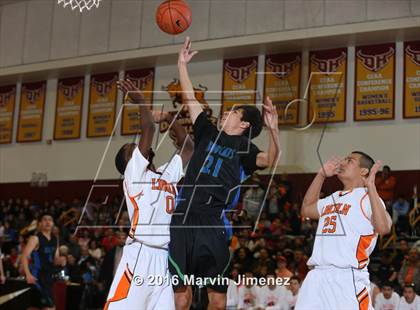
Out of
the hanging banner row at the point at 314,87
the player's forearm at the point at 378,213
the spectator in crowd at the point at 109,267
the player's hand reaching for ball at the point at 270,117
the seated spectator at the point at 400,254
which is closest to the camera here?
the player's forearm at the point at 378,213

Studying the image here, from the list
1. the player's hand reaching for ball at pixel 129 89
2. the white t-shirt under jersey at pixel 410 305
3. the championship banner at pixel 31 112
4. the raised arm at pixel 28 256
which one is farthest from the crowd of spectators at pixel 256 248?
the player's hand reaching for ball at pixel 129 89

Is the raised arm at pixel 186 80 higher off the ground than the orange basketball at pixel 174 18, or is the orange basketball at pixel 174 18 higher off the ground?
the orange basketball at pixel 174 18

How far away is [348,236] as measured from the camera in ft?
18.2

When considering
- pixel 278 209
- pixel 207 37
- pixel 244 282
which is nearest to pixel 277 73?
pixel 207 37

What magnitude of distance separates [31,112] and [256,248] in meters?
10.1

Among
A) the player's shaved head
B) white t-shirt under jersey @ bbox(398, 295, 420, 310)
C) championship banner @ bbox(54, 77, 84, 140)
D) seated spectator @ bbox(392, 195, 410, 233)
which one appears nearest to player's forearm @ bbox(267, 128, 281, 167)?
the player's shaved head

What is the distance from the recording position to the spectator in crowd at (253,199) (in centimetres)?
1410

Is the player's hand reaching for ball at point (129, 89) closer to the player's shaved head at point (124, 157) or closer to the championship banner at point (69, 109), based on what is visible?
the player's shaved head at point (124, 157)

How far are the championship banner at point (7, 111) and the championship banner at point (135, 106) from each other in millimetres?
4538

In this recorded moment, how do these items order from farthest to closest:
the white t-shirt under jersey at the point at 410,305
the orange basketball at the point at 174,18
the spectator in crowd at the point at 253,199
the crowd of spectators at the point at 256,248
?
1. the spectator in crowd at the point at 253,199
2. the crowd of spectators at the point at 256,248
3. the white t-shirt under jersey at the point at 410,305
4. the orange basketball at the point at 174,18

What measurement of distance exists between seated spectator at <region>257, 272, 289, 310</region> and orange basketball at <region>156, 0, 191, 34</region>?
15.6ft

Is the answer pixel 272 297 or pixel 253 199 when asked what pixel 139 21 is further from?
pixel 272 297

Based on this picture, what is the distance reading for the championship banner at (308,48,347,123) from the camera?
14.9m

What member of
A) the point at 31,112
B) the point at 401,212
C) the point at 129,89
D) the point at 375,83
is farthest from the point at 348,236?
the point at 31,112
